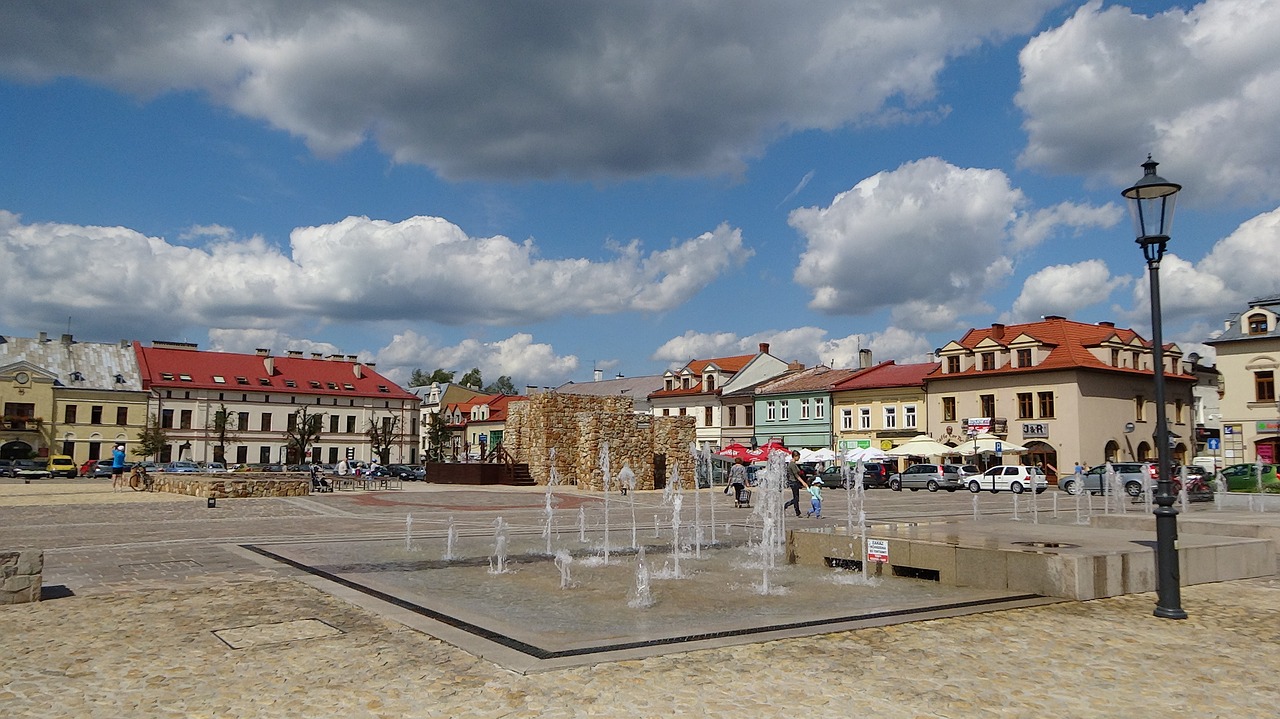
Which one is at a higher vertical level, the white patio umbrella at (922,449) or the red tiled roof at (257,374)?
the red tiled roof at (257,374)

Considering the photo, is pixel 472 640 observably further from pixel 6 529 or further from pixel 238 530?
pixel 6 529

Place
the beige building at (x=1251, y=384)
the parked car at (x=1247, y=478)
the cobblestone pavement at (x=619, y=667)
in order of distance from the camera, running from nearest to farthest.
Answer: the cobblestone pavement at (x=619, y=667), the parked car at (x=1247, y=478), the beige building at (x=1251, y=384)

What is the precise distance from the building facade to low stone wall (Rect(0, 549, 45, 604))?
6459 centimetres

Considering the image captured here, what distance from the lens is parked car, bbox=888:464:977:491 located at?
44438 millimetres

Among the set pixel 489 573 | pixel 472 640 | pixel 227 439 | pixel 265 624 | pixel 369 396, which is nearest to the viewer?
pixel 472 640

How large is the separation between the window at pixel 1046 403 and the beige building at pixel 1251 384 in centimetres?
840

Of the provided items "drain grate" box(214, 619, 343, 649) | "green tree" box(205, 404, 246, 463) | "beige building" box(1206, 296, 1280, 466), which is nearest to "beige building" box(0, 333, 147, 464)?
"green tree" box(205, 404, 246, 463)

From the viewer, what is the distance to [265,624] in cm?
790

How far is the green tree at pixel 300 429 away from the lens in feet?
226

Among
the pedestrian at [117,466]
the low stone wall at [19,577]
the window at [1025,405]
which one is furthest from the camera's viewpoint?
the window at [1025,405]

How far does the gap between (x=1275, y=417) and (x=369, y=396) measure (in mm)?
69058

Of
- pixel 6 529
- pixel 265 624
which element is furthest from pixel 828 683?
pixel 6 529

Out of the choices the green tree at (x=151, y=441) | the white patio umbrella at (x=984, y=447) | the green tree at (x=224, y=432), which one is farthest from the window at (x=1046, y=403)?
the green tree at (x=151, y=441)

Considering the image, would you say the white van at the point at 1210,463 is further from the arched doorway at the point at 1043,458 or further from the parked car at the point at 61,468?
the parked car at the point at 61,468
